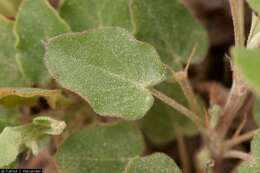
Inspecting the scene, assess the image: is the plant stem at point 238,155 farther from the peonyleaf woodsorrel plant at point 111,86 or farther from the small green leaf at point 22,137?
the small green leaf at point 22,137

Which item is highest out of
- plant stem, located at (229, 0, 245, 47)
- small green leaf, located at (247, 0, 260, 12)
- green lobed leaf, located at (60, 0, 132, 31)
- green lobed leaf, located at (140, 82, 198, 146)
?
small green leaf, located at (247, 0, 260, 12)

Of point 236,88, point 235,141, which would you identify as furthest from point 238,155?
point 236,88

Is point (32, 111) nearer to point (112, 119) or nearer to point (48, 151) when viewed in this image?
point (48, 151)

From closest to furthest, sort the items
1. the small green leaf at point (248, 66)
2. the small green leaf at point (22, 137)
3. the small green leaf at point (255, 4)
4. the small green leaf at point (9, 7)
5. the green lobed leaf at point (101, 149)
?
the small green leaf at point (248, 66), the small green leaf at point (255, 4), the small green leaf at point (22, 137), the green lobed leaf at point (101, 149), the small green leaf at point (9, 7)

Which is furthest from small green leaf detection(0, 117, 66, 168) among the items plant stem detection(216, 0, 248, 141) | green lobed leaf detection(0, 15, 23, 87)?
plant stem detection(216, 0, 248, 141)

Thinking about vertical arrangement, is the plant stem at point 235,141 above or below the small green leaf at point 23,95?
below

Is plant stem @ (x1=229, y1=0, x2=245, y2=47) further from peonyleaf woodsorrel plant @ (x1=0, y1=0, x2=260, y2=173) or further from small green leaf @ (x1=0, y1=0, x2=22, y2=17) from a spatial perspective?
small green leaf @ (x1=0, y1=0, x2=22, y2=17)

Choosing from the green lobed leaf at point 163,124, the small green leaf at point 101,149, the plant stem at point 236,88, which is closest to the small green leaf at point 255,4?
the plant stem at point 236,88
